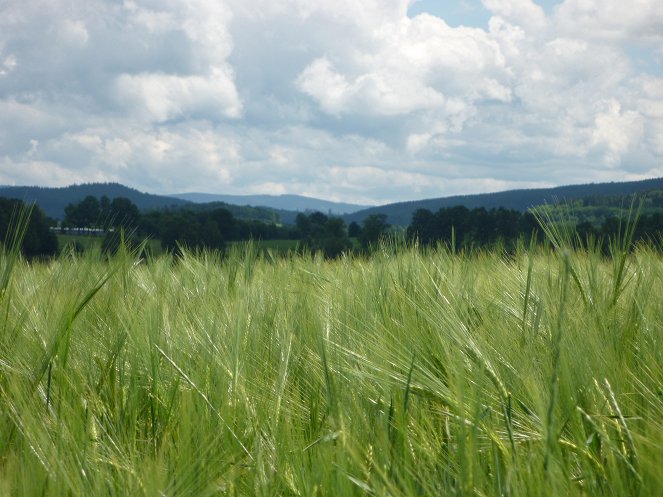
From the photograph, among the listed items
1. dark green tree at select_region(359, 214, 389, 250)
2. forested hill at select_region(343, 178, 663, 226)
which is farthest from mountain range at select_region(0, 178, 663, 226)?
dark green tree at select_region(359, 214, 389, 250)

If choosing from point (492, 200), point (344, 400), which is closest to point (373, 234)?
point (344, 400)

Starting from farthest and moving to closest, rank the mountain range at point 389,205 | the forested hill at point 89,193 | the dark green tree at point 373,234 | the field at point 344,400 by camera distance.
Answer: the forested hill at point 89,193
the mountain range at point 389,205
the dark green tree at point 373,234
the field at point 344,400

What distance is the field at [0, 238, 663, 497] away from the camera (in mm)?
922

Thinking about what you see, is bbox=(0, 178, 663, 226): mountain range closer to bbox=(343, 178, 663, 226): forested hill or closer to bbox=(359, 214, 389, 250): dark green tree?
bbox=(343, 178, 663, 226): forested hill

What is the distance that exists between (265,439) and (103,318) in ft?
2.93

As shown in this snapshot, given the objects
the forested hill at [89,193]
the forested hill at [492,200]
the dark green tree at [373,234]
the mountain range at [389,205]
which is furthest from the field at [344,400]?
the forested hill at [89,193]

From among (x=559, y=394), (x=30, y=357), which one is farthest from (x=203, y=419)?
(x=559, y=394)

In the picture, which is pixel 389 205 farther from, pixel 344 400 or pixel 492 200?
pixel 344 400

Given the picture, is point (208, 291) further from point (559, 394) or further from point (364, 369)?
point (559, 394)

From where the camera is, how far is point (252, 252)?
3.34 m

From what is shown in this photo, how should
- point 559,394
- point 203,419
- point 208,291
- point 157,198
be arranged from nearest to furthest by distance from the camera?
1. point 559,394
2. point 203,419
3. point 208,291
4. point 157,198

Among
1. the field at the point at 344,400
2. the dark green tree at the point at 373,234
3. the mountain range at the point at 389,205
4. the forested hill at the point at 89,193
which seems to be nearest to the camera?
the field at the point at 344,400

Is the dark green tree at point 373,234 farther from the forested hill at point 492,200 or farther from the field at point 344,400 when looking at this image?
the forested hill at point 492,200

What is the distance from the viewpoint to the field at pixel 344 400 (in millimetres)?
922
